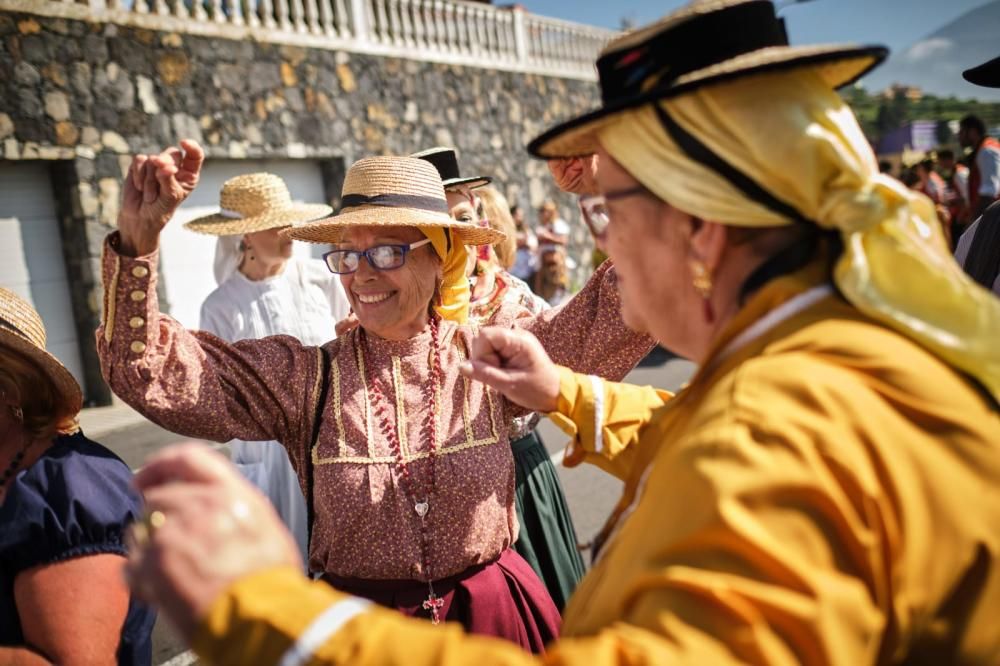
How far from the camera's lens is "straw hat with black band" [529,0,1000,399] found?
954 mm

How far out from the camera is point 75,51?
25.7 ft

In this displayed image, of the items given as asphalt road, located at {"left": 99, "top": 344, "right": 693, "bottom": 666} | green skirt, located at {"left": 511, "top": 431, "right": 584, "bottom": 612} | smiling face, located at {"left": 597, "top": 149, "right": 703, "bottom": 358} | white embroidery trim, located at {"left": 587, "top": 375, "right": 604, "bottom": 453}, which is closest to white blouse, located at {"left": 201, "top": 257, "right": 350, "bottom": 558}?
asphalt road, located at {"left": 99, "top": 344, "right": 693, "bottom": 666}

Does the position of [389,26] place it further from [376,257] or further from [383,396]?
[383,396]

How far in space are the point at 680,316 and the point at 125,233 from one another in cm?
117

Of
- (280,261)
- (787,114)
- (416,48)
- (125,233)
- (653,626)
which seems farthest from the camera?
(416,48)

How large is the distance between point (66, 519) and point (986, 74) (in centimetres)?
291

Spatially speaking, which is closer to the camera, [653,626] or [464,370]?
[653,626]

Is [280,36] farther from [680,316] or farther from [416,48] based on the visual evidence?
[680,316]

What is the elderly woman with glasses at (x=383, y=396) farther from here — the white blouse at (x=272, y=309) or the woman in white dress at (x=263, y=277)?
the white blouse at (x=272, y=309)

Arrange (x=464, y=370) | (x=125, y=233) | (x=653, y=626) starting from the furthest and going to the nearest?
(x=125, y=233) → (x=464, y=370) → (x=653, y=626)

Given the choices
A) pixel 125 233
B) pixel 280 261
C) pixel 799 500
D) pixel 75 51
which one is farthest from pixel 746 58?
pixel 75 51

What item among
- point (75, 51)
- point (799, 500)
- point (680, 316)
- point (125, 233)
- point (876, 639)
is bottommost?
point (876, 639)

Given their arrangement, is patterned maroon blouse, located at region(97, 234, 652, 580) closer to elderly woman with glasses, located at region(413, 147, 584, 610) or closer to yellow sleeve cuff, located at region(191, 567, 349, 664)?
elderly woman with glasses, located at region(413, 147, 584, 610)

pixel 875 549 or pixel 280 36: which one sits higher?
pixel 280 36
